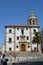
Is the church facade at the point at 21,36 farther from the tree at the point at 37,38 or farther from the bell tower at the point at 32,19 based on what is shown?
the tree at the point at 37,38

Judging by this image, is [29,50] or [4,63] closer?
[4,63]

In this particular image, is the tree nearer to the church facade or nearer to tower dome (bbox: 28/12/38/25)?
the church facade

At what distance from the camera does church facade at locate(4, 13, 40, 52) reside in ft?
288

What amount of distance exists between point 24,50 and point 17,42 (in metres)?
3.80

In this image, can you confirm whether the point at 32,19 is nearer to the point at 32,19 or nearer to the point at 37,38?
the point at 32,19

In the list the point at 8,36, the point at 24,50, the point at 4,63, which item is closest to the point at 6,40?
the point at 8,36

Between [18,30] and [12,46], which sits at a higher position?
[18,30]

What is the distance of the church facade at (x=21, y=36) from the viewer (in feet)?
288

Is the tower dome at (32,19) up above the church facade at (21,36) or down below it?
above

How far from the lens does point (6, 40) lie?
88.1 metres

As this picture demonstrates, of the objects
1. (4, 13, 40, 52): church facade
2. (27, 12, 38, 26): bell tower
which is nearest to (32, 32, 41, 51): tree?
(4, 13, 40, 52): church facade

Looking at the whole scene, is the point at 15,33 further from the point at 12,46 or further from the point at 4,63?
the point at 4,63

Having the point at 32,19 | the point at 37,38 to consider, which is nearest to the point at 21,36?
the point at 37,38

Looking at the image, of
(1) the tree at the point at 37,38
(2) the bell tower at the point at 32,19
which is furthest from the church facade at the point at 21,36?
(1) the tree at the point at 37,38
